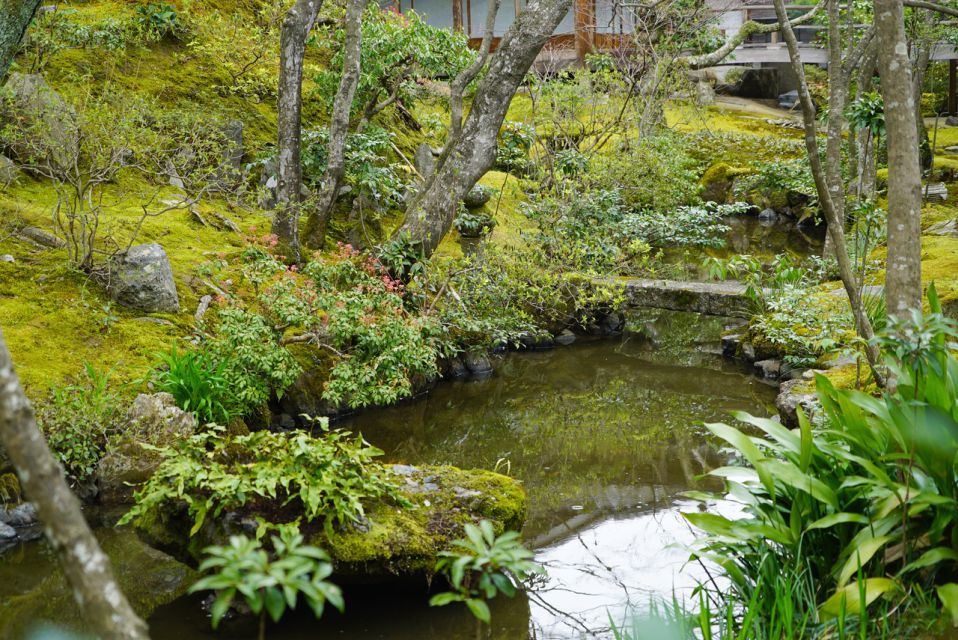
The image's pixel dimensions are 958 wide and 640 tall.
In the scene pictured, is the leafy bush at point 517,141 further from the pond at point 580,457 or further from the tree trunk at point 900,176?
the tree trunk at point 900,176

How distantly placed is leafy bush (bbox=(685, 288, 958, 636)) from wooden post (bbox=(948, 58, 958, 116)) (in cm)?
2233

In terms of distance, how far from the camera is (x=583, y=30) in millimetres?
21797

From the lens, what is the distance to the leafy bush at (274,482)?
4.27 metres

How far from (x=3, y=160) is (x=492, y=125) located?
571cm

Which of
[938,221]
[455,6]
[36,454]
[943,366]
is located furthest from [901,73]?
[455,6]

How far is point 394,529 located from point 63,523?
9.52 feet

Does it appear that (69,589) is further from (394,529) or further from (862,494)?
(862,494)

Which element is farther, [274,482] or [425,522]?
[425,522]

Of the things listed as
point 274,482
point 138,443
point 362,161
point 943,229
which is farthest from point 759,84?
point 274,482

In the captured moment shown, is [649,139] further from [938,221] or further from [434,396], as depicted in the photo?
[434,396]

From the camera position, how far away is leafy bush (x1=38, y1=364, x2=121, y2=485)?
19.7ft

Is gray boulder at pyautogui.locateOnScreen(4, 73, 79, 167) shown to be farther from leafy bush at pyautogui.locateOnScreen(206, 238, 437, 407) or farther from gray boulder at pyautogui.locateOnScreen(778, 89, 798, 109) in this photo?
gray boulder at pyautogui.locateOnScreen(778, 89, 798, 109)

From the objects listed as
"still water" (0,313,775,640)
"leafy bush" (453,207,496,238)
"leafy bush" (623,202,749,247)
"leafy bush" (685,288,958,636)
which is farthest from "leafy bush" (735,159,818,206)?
"leafy bush" (685,288,958,636)

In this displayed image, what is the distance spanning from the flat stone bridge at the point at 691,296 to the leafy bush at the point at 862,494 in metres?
7.55
